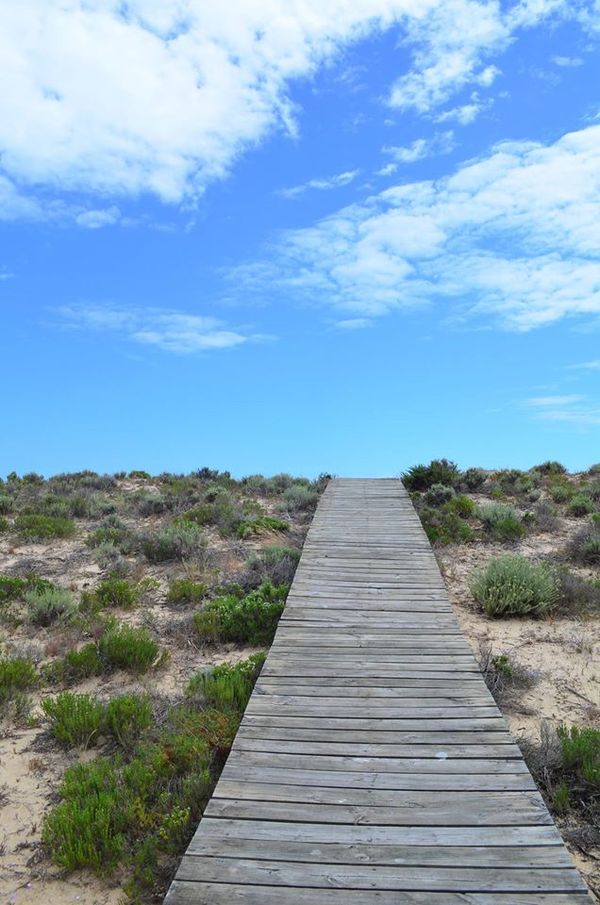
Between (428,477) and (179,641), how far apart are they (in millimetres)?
10779

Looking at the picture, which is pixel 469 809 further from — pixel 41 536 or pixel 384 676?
pixel 41 536

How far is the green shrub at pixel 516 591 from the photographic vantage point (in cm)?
868

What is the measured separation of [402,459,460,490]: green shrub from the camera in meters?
17.4

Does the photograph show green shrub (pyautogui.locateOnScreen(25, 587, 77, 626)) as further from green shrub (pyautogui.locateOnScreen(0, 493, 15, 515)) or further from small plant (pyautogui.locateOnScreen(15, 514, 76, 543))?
green shrub (pyautogui.locateOnScreen(0, 493, 15, 515))

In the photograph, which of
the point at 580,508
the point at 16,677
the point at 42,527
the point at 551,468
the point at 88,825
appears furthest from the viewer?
the point at 551,468

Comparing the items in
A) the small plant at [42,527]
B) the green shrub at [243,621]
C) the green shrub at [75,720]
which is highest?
the small plant at [42,527]

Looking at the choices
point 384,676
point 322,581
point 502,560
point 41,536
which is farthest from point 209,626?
point 41,536

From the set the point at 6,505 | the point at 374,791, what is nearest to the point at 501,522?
the point at 374,791

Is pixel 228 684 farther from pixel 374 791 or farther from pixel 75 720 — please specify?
pixel 374 791

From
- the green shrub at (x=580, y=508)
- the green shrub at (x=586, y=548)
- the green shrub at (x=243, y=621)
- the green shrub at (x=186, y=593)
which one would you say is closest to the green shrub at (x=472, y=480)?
the green shrub at (x=580, y=508)

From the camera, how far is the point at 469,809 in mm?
3924

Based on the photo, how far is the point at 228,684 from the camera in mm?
6207

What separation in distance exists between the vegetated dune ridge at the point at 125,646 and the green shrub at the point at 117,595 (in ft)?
0.09

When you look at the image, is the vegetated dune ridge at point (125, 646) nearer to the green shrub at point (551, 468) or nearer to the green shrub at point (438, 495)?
the green shrub at point (438, 495)
